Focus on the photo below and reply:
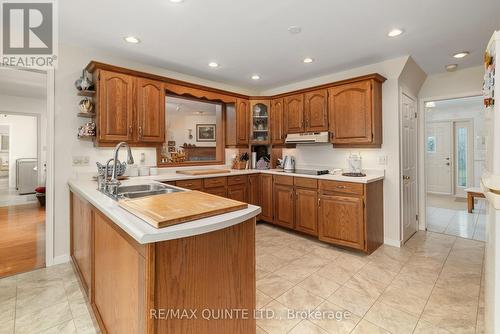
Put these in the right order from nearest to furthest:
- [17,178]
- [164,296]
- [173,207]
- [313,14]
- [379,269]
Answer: [164,296], [173,207], [313,14], [379,269], [17,178]

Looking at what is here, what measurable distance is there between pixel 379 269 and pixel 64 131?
3.67m

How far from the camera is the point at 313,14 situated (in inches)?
84.1

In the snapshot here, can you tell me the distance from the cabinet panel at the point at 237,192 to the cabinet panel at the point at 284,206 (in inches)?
19.0

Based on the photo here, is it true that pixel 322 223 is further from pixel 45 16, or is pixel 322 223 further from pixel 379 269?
pixel 45 16

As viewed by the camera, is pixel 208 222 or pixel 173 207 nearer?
pixel 208 222

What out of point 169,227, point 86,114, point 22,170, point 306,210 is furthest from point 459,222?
point 22,170

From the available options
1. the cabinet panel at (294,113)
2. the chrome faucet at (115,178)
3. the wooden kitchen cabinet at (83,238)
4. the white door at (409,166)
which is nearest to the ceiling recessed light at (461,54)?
the white door at (409,166)

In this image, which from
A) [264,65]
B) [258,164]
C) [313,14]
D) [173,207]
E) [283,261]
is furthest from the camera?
[258,164]

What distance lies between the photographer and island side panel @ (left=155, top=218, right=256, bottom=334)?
1054 mm

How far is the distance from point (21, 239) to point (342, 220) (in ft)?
13.9

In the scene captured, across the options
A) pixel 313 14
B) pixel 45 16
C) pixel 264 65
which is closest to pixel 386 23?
pixel 313 14

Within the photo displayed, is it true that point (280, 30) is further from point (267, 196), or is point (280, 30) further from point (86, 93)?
point (267, 196)

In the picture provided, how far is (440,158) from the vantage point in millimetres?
6457

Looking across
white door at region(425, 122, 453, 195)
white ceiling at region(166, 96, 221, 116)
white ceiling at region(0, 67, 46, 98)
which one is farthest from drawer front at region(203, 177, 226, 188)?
white door at region(425, 122, 453, 195)
